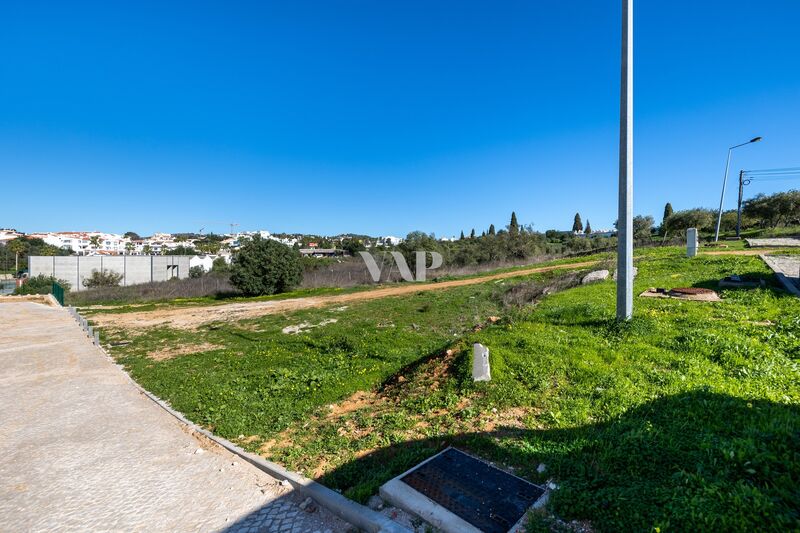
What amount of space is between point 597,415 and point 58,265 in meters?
66.8

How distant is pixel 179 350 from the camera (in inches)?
429

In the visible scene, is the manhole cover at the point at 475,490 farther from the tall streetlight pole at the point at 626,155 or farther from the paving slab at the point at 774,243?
the paving slab at the point at 774,243

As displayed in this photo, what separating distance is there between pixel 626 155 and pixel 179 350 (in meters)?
12.6

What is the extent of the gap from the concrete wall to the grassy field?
179 ft

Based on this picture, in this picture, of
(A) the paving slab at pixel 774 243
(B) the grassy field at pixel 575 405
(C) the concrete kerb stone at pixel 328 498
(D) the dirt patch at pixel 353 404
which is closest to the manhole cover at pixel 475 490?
(B) the grassy field at pixel 575 405

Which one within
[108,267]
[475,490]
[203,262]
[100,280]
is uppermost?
[203,262]

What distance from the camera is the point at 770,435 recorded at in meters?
2.96

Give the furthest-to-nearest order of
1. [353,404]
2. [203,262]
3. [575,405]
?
1. [203,262]
2. [353,404]
3. [575,405]

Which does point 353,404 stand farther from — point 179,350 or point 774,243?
point 774,243

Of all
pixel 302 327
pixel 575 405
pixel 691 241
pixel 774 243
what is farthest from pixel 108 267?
pixel 774 243

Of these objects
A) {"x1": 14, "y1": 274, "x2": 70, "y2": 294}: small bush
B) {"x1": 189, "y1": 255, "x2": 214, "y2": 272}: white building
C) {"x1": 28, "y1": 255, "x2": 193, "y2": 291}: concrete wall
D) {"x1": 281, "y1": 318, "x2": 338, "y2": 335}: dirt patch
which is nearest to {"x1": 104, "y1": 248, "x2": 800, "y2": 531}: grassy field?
{"x1": 281, "y1": 318, "x2": 338, "y2": 335}: dirt patch

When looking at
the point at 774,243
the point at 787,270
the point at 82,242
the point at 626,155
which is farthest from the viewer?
the point at 82,242

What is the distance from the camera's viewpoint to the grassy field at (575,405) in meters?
2.61

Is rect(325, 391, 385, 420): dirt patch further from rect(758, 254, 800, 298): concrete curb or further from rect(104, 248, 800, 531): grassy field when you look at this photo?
rect(758, 254, 800, 298): concrete curb
